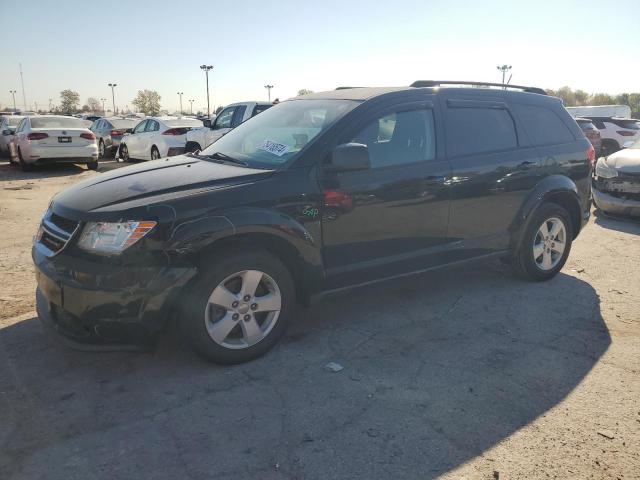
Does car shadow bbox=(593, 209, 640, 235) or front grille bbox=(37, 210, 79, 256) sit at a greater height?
front grille bbox=(37, 210, 79, 256)

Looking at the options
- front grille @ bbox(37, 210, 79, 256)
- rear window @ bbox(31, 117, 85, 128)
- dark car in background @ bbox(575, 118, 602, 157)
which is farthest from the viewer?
dark car in background @ bbox(575, 118, 602, 157)

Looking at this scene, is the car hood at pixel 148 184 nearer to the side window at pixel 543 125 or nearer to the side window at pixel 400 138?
the side window at pixel 400 138

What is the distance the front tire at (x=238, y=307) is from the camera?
316 cm

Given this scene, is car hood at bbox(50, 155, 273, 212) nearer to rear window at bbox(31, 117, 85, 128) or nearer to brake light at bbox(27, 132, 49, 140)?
brake light at bbox(27, 132, 49, 140)

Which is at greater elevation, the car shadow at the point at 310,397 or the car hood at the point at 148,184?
the car hood at the point at 148,184

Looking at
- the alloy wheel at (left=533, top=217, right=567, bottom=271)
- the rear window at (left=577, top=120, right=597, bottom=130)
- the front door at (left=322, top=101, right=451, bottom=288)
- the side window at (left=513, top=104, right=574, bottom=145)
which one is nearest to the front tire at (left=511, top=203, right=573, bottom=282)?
the alloy wheel at (left=533, top=217, right=567, bottom=271)

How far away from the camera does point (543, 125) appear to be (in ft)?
16.5

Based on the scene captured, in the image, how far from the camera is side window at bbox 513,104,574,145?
4.90 metres

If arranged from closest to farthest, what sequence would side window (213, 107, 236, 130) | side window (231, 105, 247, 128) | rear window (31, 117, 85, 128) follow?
1. side window (231, 105, 247, 128)
2. side window (213, 107, 236, 130)
3. rear window (31, 117, 85, 128)

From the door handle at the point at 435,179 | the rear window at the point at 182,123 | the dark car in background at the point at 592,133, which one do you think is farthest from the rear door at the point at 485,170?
the dark car in background at the point at 592,133

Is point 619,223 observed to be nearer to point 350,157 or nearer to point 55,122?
point 350,157

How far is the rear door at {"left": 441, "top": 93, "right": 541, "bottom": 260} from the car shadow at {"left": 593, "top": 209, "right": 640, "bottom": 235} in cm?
384

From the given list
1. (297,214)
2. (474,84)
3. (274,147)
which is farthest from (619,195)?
(297,214)

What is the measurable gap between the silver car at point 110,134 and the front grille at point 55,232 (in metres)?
17.4
